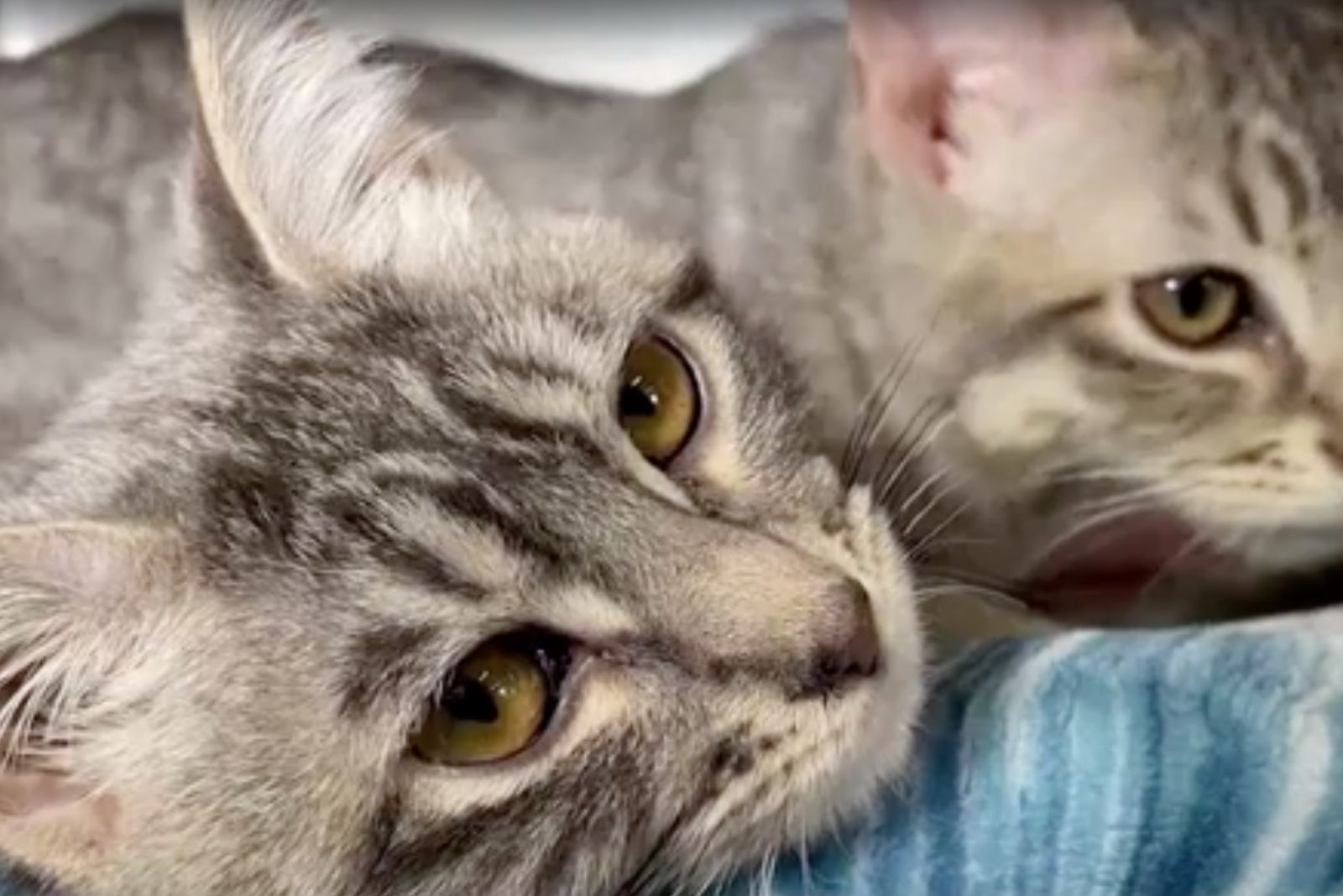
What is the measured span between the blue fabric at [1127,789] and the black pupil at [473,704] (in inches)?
5.6

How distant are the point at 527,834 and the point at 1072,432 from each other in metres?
0.46

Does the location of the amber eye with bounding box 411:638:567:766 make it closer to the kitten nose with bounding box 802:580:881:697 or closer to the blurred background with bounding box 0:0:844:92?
the kitten nose with bounding box 802:580:881:697

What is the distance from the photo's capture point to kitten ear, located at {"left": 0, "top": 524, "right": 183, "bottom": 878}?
0.89 metres

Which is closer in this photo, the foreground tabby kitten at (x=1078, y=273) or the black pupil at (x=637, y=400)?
the black pupil at (x=637, y=400)

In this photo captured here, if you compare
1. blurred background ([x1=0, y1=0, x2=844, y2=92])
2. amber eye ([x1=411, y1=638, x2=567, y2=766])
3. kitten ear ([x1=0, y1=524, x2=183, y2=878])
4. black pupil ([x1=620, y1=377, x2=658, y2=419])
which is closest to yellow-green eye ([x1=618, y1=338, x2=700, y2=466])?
black pupil ([x1=620, y1=377, x2=658, y2=419])

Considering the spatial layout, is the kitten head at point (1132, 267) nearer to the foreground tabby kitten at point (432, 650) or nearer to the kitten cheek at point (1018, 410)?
the kitten cheek at point (1018, 410)

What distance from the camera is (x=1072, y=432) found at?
1214 millimetres

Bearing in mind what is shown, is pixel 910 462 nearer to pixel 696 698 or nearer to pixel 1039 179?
pixel 1039 179

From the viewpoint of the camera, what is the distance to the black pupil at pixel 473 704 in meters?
0.91

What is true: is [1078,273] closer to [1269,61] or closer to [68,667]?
[1269,61]

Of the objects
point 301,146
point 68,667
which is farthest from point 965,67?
point 68,667

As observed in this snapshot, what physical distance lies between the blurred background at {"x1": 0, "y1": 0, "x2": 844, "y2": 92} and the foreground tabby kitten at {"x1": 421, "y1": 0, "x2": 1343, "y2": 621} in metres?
0.28

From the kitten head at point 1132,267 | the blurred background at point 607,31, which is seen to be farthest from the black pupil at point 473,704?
the blurred background at point 607,31

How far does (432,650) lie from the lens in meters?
0.90
